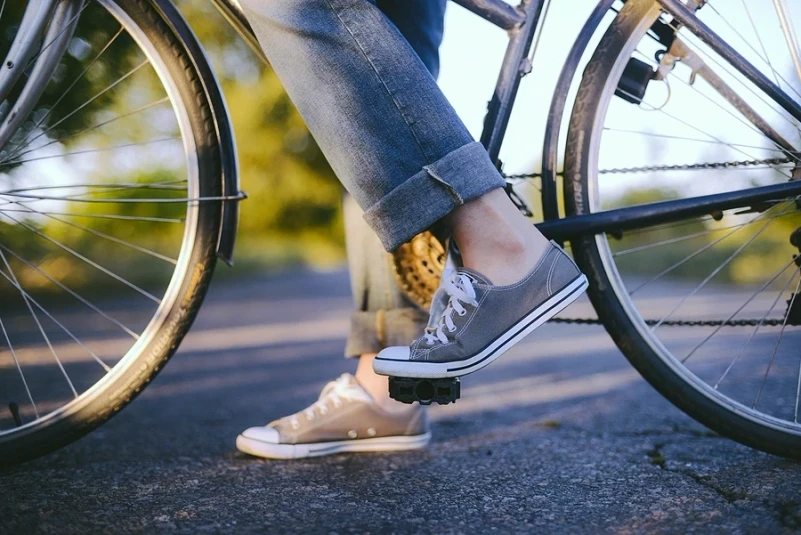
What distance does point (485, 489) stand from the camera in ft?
3.97

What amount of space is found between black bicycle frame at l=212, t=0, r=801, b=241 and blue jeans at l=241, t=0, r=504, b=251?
0.73 feet

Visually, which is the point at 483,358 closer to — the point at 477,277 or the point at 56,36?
the point at 477,277

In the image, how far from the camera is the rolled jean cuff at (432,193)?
1.11 metres

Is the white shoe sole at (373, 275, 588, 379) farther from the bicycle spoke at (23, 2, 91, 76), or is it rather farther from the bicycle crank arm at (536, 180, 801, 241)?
the bicycle spoke at (23, 2, 91, 76)

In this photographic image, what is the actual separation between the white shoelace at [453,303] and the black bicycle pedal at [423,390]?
0.23 ft

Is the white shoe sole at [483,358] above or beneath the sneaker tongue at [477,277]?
beneath

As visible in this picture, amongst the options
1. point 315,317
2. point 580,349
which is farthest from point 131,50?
point 580,349

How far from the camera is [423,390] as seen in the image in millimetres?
1143

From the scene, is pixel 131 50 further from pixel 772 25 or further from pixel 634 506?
pixel 634 506

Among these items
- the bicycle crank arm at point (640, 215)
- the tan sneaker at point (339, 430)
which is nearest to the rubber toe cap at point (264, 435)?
the tan sneaker at point (339, 430)

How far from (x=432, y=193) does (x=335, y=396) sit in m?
0.60

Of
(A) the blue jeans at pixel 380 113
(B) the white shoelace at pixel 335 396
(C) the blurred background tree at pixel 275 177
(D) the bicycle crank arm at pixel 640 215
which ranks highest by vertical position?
(C) the blurred background tree at pixel 275 177

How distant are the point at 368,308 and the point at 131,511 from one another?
0.68 meters

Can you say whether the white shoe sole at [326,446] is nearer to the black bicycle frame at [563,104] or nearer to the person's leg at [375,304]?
the person's leg at [375,304]
